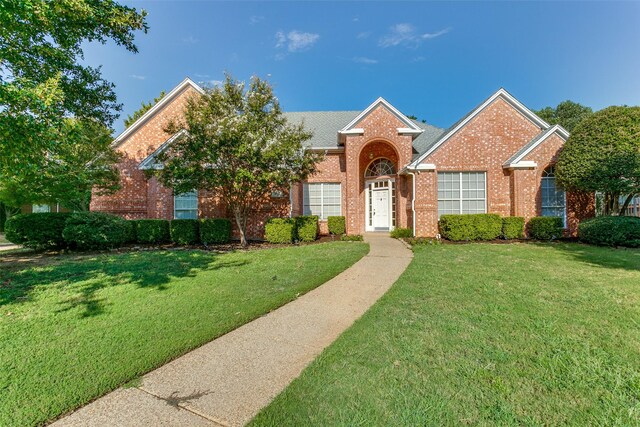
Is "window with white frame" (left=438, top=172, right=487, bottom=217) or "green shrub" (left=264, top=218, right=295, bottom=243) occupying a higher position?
"window with white frame" (left=438, top=172, right=487, bottom=217)

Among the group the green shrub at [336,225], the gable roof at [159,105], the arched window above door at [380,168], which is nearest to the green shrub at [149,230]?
the gable roof at [159,105]

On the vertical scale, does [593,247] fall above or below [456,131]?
below

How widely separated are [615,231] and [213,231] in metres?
15.5

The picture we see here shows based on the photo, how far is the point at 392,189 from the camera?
632 inches

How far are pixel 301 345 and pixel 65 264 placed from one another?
8510 millimetres

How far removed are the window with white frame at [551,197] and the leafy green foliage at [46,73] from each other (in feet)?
56.7

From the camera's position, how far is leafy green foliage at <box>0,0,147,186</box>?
16.1 feet

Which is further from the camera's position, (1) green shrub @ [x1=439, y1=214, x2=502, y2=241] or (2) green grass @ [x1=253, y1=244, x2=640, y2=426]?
(1) green shrub @ [x1=439, y1=214, x2=502, y2=241]

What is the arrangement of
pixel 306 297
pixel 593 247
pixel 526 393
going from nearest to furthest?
pixel 526 393 → pixel 306 297 → pixel 593 247

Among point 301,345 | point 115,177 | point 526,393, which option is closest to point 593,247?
point 526,393

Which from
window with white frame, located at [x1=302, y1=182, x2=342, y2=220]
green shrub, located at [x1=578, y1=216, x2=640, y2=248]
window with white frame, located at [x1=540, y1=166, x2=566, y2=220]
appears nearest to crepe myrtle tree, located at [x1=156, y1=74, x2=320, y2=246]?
window with white frame, located at [x1=302, y1=182, x2=342, y2=220]

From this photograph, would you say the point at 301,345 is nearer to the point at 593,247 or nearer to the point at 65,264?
the point at 65,264

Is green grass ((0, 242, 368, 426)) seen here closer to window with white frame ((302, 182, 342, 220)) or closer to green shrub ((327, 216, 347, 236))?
green shrub ((327, 216, 347, 236))

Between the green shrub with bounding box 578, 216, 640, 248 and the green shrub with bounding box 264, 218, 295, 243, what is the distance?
466 inches
